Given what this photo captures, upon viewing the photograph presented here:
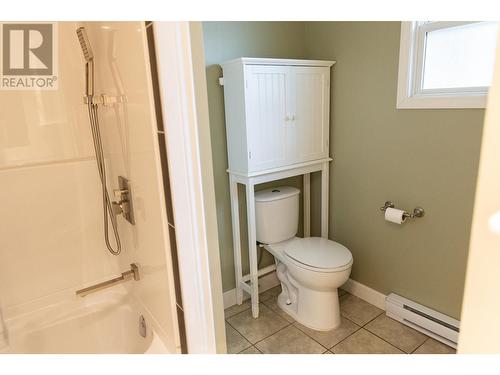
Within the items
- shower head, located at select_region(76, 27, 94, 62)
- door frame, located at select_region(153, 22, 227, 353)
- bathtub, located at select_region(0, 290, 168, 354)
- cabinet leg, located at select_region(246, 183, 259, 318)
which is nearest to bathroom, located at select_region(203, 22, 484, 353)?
cabinet leg, located at select_region(246, 183, 259, 318)

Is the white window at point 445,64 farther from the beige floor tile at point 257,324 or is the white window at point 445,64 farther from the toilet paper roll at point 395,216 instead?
the beige floor tile at point 257,324

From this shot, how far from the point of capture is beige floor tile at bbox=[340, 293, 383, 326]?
2189 millimetres

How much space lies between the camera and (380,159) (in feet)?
6.91

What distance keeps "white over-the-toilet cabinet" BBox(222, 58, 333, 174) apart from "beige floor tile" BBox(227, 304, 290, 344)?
3.28ft

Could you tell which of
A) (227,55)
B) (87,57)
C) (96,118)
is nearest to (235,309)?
(96,118)

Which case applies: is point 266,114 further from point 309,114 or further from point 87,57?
point 87,57

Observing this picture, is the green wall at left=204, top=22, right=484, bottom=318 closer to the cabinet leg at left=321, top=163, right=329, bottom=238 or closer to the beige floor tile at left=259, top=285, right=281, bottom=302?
the cabinet leg at left=321, top=163, right=329, bottom=238

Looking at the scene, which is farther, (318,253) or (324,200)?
(324,200)

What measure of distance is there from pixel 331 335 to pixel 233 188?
109 centimetres

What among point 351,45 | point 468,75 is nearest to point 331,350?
point 468,75

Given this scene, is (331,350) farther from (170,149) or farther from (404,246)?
(170,149)

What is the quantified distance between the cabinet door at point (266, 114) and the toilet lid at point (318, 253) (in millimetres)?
561

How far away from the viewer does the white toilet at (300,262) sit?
6.63 feet
